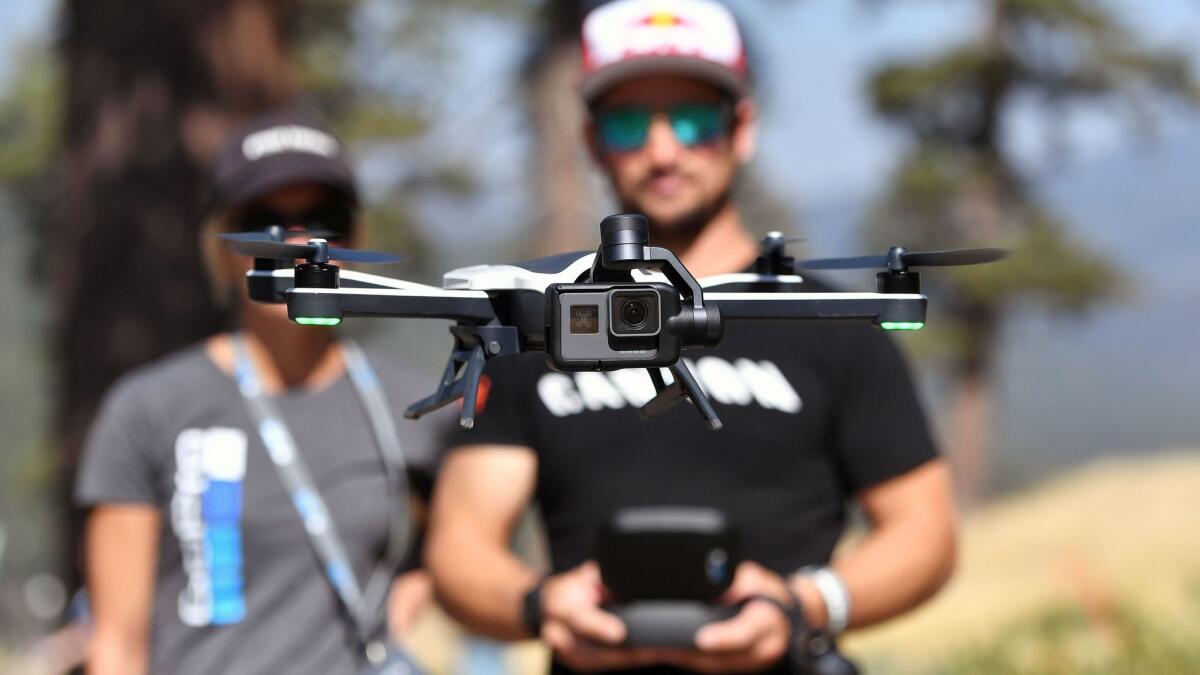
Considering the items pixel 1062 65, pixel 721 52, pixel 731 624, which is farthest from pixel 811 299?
pixel 1062 65

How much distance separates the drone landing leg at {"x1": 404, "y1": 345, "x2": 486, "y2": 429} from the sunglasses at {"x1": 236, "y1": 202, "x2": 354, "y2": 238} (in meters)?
1.04

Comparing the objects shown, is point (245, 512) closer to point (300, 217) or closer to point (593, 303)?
point (300, 217)

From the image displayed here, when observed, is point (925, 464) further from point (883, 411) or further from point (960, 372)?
point (960, 372)

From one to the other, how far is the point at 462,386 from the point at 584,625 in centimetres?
94

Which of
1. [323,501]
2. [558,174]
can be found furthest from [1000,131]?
[323,501]

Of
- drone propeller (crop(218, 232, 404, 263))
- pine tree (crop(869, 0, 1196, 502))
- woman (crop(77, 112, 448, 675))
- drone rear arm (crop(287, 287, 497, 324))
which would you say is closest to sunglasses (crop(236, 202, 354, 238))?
woman (crop(77, 112, 448, 675))

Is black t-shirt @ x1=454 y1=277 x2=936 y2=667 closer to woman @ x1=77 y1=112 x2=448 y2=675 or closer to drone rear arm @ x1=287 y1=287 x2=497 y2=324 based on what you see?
woman @ x1=77 y1=112 x2=448 y2=675

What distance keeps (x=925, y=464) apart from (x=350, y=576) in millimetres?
1061

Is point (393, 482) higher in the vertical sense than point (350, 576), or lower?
higher

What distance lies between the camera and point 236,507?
2.46 m

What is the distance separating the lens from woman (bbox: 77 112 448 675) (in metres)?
2.45

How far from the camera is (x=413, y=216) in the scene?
17.3 metres

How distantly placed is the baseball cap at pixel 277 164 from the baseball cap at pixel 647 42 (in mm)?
797

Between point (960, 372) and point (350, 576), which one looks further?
point (960, 372)
